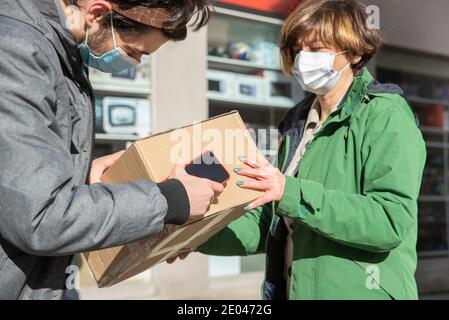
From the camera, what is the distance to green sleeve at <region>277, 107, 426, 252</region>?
2.09 meters

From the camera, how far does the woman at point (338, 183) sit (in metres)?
2.10

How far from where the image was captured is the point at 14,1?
154cm

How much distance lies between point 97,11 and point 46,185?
24.2 inches

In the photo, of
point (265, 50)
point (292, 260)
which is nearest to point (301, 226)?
point (292, 260)

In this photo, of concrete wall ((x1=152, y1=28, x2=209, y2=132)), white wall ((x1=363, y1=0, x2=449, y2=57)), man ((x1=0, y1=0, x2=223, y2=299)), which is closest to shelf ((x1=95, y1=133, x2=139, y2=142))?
concrete wall ((x1=152, y1=28, x2=209, y2=132))

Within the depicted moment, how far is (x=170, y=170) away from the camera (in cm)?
176

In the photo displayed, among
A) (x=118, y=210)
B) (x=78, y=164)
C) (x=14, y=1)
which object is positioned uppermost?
(x=14, y=1)

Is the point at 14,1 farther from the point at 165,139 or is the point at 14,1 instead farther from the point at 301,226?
the point at 301,226

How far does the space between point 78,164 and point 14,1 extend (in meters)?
0.48

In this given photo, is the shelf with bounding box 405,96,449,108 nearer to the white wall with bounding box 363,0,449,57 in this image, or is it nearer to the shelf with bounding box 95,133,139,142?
the white wall with bounding box 363,0,449,57

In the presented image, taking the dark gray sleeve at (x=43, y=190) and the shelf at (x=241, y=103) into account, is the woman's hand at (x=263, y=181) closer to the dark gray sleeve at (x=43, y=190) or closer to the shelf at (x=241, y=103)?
the dark gray sleeve at (x=43, y=190)

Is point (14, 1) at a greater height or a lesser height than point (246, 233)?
greater

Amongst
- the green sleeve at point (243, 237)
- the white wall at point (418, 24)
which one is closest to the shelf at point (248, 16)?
the white wall at point (418, 24)

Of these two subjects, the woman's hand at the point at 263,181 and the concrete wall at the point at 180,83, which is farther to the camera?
the concrete wall at the point at 180,83
